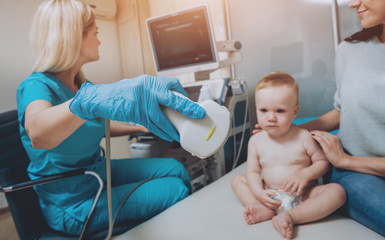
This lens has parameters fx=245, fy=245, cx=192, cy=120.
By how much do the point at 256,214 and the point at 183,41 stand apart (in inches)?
51.6

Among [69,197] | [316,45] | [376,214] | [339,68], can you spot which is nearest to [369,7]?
[339,68]

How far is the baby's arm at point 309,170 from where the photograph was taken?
0.88 m

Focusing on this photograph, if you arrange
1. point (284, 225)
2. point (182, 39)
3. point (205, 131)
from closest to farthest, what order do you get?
point (205, 131), point (284, 225), point (182, 39)

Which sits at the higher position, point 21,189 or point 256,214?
point 21,189

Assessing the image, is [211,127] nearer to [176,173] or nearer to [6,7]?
[176,173]

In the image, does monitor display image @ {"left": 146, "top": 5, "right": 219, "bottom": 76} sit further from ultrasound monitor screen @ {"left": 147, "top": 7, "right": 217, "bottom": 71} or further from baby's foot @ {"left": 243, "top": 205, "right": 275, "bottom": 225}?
baby's foot @ {"left": 243, "top": 205, "right": 275, "bottom": 225}

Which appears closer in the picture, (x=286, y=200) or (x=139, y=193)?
(x=286, y=200)

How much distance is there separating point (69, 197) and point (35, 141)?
0.97ft

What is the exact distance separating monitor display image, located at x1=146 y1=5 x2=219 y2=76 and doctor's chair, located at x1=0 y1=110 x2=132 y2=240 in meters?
1.11

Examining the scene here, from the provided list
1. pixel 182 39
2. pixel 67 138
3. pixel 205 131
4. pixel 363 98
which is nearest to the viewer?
pixel 205 131

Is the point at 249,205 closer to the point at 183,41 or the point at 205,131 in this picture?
the point at 205,131

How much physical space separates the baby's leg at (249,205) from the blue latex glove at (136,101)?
17.8 inches

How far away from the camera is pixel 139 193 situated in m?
1.02

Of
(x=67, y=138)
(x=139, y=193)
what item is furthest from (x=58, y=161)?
(x=139, y=193)
